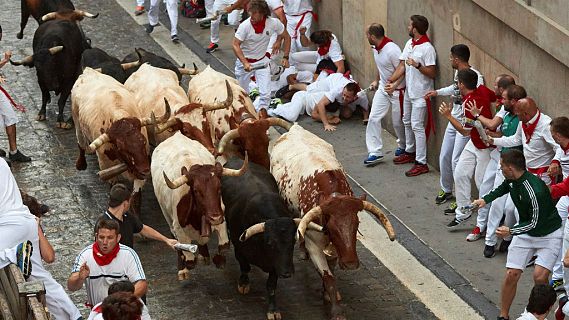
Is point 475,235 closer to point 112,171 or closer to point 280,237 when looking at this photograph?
point 280,237

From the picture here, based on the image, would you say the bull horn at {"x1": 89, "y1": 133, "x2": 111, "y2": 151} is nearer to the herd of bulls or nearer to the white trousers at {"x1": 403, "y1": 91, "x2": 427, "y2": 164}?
the herd of bulls

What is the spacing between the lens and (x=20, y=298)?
1007 centimetres

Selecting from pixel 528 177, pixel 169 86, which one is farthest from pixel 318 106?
pixel 528 177

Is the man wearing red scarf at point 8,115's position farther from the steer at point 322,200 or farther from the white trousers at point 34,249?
the white trousers at point 34,249

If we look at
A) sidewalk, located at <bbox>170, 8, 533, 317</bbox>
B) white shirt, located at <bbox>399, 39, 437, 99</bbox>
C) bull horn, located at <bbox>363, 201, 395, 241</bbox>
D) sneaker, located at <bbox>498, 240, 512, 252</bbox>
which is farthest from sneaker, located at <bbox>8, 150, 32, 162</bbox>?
sneaker, located at <bbox>498, 240, 512, 252</bbox>

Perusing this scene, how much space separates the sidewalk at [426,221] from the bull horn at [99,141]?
366 cm

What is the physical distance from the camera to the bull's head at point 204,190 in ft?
42.9

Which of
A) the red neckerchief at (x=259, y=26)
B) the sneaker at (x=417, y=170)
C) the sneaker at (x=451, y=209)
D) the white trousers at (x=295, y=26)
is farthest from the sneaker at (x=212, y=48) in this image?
the sneaker at (x=451, y=209)

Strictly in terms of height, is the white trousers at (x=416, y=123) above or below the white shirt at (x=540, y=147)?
below

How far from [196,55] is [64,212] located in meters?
6.81

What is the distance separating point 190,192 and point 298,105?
19.3 ft

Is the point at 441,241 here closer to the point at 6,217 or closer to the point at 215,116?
the point at 215,116

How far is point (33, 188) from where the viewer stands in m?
16.9

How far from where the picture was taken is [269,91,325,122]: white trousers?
18922 millimetres
